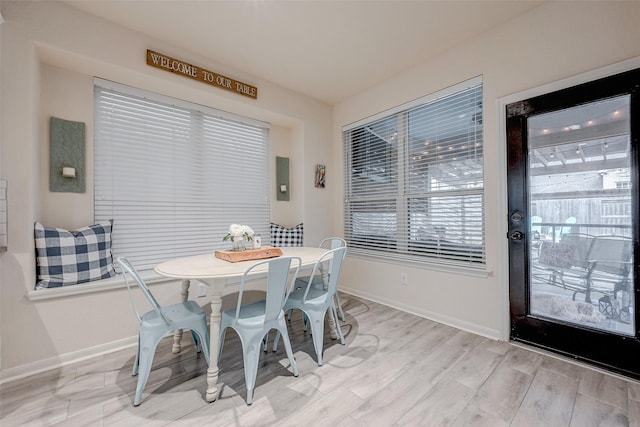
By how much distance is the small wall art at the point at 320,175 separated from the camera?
392 centimetres

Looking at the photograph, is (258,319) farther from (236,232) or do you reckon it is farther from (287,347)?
(236,232)

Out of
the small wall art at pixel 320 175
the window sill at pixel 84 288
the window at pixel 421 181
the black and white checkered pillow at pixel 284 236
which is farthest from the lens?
the small wall art at pixel 320 175

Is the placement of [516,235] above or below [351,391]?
above

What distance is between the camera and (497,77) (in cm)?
247

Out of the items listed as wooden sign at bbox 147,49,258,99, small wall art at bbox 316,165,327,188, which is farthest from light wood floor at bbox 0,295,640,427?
wooden sign at bbox 147,49,258,99

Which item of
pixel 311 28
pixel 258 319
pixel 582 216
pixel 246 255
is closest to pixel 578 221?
pixel 582 216

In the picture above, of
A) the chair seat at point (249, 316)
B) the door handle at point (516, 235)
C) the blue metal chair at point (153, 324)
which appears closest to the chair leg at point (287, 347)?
the chair seat at point (249, 316)

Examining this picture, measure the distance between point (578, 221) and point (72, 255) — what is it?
13.0ft

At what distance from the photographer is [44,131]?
2256mm

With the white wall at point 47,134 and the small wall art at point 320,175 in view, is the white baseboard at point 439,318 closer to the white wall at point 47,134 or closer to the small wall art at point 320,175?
the small wall art at point 320,175

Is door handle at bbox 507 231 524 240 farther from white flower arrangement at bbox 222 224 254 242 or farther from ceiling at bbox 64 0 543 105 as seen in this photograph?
white flower arrangement at bbox 222 224 254 242

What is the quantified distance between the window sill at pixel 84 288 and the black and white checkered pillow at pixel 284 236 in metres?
1.43

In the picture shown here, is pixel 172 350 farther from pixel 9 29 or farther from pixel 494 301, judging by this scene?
pixel 494 301

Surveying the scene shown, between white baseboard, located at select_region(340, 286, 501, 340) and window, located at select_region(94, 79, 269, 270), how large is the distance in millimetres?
1677
